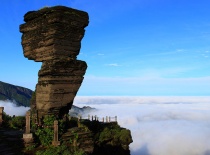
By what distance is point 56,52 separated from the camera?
2366 cm

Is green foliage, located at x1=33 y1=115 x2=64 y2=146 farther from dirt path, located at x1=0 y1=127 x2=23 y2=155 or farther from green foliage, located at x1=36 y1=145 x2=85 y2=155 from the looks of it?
dirt path, located at x1=0 y1=127 x2=23 y2=155

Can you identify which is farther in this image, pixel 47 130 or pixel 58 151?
pixel 47 130

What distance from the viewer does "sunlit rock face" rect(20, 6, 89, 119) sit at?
23.6m

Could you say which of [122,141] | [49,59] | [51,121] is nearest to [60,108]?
[51,121]

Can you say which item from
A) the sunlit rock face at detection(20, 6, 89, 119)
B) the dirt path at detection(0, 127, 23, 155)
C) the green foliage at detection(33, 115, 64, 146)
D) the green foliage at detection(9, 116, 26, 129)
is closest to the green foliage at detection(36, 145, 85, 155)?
the green foliage at detection(33, 115, 64, 146)

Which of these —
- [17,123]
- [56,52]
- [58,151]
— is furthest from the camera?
[17,123]

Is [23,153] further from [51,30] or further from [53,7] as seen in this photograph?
[53,7]

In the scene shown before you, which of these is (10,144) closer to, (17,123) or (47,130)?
(47,130)

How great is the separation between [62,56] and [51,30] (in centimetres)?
230

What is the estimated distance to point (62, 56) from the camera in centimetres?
2408

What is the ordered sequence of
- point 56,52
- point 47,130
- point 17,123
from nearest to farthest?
1. point 47,130
2. point 56,52
3. point 17,123

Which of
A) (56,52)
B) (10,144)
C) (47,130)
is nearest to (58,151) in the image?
(47,130)

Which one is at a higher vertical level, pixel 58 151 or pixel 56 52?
pixel 56 52

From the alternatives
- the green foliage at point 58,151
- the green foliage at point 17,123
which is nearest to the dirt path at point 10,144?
the green foliage at point 58,151
